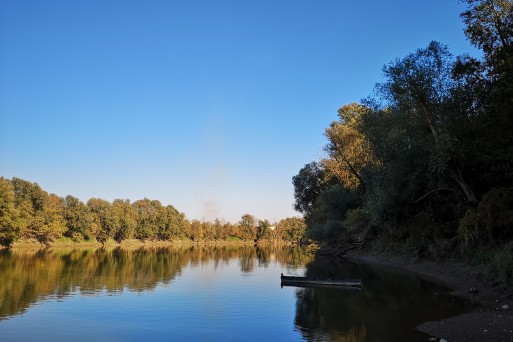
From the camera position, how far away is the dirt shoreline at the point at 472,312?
54.4 feet

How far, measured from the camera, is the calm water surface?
19.5 m

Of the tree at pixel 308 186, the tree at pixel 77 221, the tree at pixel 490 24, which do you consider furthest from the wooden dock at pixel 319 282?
the tree at pixel 77 221

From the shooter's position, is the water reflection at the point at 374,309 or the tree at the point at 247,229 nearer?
the water reflection at the point at 374,309

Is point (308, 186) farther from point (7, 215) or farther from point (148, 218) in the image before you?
point (148, 218)

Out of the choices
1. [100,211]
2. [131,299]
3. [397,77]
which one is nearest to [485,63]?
[397,77]

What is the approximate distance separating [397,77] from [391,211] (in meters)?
14.5

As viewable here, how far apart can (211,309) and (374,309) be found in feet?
32.4

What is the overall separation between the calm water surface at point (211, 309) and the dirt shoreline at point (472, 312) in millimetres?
1154

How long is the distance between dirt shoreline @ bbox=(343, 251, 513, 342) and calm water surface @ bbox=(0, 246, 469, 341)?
1154mm

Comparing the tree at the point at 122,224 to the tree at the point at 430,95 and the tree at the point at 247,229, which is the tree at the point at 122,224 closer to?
the tree at the point at 247,229

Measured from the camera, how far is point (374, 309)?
81.4 ft

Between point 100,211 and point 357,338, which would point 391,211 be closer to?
point 357,338

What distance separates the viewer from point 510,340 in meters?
15.2

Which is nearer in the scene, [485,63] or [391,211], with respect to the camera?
[485,63]
